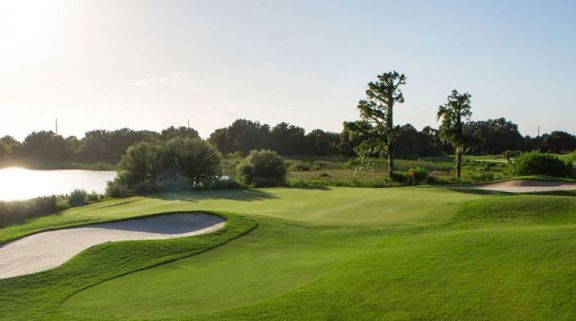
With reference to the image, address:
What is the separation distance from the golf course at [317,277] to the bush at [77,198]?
20470 millimetres

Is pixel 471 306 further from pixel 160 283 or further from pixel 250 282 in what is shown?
pixel 160 283

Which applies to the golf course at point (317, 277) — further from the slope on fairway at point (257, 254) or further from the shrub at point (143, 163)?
the shrub at point (143, 163)

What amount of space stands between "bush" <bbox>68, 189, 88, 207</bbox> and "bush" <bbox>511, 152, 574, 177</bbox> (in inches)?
1388

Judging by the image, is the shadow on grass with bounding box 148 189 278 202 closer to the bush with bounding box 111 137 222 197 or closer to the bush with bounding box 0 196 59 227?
the bush with bounding box 0 196 59 227

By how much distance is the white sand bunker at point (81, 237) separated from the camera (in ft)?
45.8

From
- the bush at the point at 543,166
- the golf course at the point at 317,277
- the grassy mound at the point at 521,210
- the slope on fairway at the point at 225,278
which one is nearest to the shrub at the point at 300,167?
the bush at the point at 543,166

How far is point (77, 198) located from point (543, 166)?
37146 millimetres

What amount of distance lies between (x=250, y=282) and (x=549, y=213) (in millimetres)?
12682

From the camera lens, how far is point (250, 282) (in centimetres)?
1059

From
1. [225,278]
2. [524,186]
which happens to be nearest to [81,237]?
[225,278]

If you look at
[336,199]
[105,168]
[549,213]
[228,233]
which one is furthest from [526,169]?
[105,168]

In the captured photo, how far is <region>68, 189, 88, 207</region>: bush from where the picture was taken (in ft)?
123

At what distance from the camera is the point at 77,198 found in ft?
125

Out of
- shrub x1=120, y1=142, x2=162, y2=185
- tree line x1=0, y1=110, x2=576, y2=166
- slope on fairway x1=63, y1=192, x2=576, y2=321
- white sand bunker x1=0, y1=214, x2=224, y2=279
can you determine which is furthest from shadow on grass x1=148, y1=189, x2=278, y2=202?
tree line x1=0, y1=110, x2=576, y2=166
